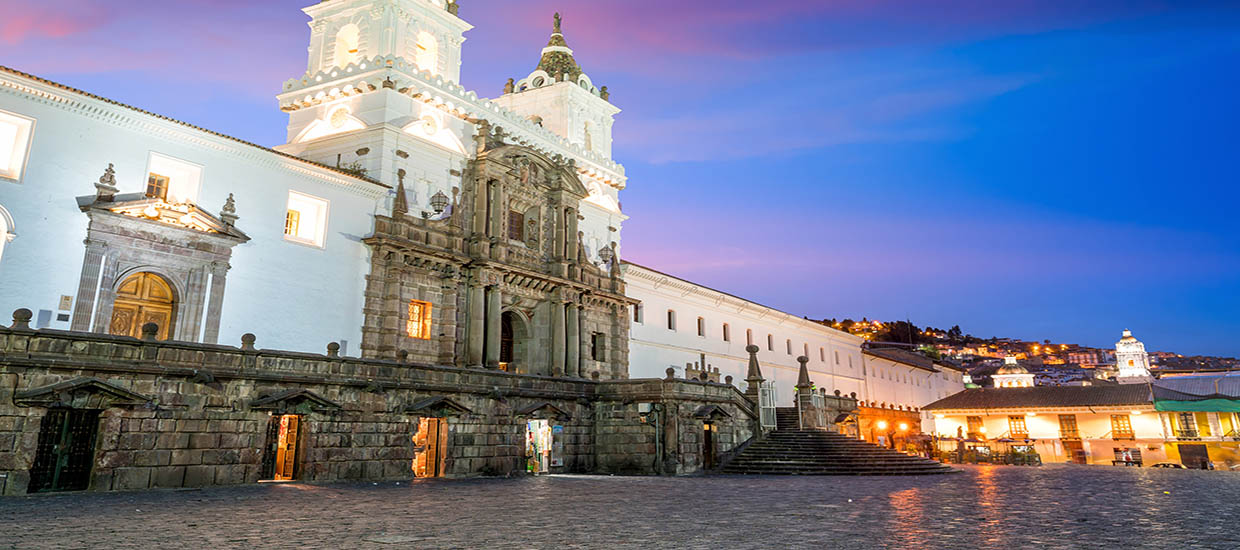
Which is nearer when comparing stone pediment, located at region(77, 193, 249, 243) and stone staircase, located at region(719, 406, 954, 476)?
stone pediment, located at region(77, 193, 249, 243)

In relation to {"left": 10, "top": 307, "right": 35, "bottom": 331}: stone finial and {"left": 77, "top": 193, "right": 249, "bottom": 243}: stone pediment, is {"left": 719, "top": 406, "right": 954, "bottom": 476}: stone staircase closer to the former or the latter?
{"left": 77, "top": 193, "right": 249, "bottom": 243}: stone pediment

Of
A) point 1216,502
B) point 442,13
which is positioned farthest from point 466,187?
point 1216,502

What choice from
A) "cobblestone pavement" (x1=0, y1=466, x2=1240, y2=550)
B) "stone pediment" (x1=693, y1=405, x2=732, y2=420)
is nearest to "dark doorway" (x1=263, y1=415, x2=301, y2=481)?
"cobblestone pavement" (x1=0, y1=466, x2=1240, y2=550)

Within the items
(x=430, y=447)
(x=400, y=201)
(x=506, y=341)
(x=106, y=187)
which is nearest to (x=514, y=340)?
(x=506, y=341)

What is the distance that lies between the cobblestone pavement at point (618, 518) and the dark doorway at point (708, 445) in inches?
417

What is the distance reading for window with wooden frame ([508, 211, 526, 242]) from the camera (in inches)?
1366

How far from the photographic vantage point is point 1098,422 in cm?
5625

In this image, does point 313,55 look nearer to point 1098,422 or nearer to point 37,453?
point 37,453

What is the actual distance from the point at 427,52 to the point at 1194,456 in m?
47.6

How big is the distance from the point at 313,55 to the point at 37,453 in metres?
21.7

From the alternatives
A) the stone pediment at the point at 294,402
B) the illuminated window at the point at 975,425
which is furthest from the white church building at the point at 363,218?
the illuminated window at the point at 975,425

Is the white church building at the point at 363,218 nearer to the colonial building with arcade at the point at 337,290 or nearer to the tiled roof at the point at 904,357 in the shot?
the colonial building with arcade at the point at 337,290

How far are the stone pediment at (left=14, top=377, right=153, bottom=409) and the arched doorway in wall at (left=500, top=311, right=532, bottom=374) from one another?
1808 cm

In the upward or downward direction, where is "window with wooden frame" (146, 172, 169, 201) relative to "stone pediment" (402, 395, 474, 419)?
upward
